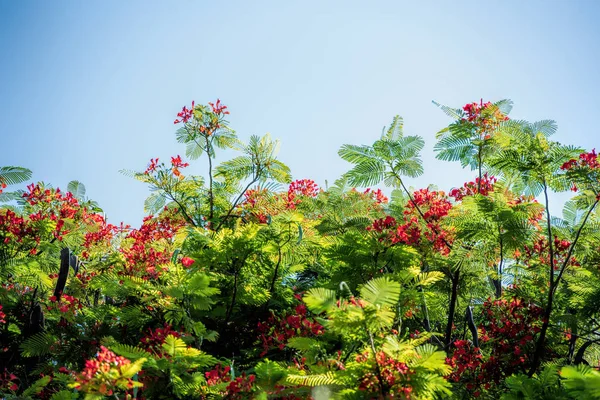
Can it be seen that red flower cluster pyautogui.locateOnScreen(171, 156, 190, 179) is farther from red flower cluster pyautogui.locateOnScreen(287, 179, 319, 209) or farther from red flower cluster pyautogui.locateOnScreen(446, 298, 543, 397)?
red flower cluster pyautogui.locateOnScreen(446, 298, 543, 397)

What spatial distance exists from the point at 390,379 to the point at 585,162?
10.0 ft

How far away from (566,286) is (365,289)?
4.49m

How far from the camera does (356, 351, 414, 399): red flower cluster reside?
302cm

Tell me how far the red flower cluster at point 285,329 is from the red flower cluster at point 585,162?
295cm

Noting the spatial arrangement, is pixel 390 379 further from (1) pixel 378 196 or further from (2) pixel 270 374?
(1) pixel 378 196

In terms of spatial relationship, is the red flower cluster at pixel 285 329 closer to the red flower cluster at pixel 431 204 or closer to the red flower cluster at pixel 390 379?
the red flower cluster at pixel 390 379

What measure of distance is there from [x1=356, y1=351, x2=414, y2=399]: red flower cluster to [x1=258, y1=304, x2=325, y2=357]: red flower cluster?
1658 mm

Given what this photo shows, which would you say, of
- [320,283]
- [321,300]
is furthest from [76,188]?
[321,300]

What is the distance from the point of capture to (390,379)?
3.04 metres

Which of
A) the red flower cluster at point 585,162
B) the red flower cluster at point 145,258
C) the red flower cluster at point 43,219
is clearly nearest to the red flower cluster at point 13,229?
the red flower cluster at point 43,219

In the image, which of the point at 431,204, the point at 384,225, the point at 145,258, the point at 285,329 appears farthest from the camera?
the point at 431,204

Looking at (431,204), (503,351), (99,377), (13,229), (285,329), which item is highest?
(431,204)

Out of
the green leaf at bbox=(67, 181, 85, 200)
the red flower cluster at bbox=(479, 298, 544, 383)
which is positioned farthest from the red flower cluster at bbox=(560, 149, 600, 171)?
the green leaf at bbox=(67, 181, 85, 200)

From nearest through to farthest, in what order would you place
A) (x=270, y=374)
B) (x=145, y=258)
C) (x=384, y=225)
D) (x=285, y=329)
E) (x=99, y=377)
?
(x=99, y=377)
(x=270, y=374)
(x=384, y=225)
(x=285, y=329)
(x=145, y=258)
